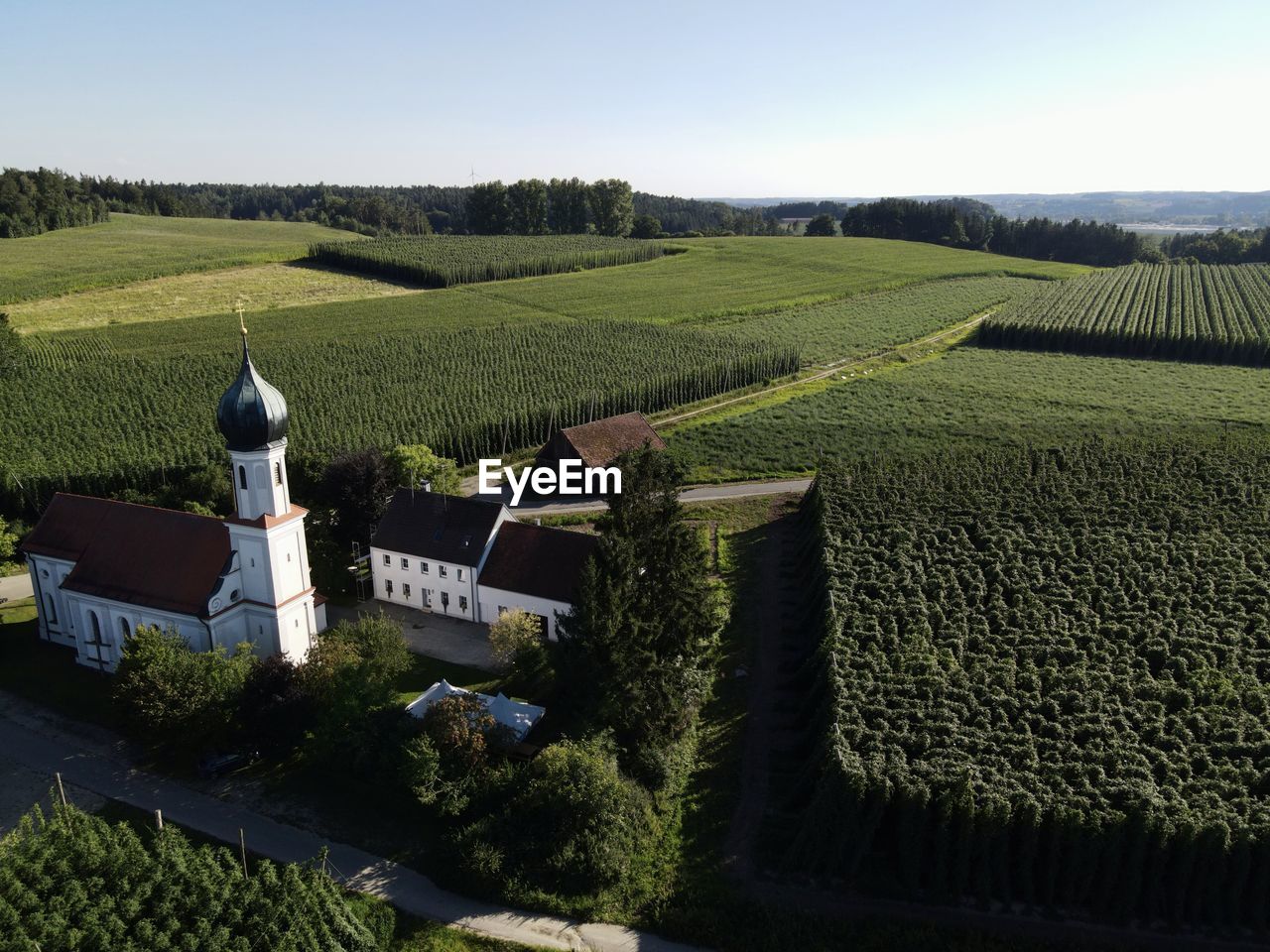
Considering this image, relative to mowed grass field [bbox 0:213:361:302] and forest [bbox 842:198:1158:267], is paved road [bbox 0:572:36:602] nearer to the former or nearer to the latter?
mowed grass field [bbox 0:213:361:302]

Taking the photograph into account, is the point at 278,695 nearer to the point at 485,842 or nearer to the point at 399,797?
the point at 399,797

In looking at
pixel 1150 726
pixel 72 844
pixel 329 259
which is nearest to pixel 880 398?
pixel 1150 726

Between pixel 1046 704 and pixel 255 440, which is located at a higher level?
pixel 255 440

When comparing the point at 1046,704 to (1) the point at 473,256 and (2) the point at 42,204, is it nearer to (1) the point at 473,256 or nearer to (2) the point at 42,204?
(1) the point at 473,256

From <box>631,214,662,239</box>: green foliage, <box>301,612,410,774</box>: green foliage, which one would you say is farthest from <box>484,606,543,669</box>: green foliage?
<box>631,214,662,239</box>: green foliage

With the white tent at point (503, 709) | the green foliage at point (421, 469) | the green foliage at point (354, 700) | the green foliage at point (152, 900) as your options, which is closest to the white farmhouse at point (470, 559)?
the green foliage at point (421, 469)

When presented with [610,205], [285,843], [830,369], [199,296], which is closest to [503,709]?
[285,843]
